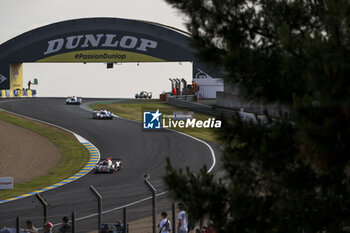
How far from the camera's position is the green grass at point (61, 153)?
29438 mm

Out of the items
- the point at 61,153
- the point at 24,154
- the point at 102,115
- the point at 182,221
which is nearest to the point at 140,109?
the point at 102,115

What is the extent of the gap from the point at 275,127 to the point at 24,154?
2854cm

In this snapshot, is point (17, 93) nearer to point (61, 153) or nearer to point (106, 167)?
point (61, 153)

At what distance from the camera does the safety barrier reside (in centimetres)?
6847

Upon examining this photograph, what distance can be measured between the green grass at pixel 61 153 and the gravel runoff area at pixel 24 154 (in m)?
0.48


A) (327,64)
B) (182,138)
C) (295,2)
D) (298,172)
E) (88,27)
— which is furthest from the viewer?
(88,27)

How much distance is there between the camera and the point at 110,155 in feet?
119

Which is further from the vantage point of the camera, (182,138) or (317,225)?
(182,138)

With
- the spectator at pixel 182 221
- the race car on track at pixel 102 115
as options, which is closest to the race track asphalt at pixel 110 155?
the race car on track at pixel 102 115

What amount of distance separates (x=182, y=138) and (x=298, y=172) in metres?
33.0

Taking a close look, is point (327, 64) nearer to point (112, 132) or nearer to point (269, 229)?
point (269, 229)

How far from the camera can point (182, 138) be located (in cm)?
4181

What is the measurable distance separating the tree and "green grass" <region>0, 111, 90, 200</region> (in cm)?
1942

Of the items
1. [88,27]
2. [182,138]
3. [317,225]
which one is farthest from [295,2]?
[88,27]
